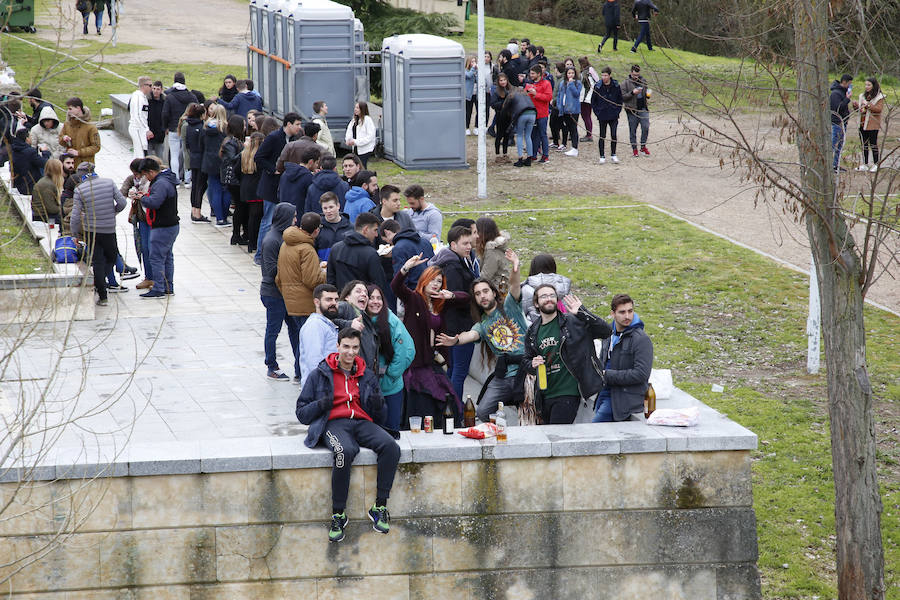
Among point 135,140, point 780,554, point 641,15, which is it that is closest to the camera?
point 780,554

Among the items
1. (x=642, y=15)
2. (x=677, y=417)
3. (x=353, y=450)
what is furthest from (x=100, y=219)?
(x=642, y=15)

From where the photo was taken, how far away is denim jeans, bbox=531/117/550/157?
22.7m

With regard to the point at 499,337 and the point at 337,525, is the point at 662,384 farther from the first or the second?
the point at 337,525

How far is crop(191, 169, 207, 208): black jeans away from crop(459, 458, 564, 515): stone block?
418 inches

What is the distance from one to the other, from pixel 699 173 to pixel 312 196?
39.0 feet

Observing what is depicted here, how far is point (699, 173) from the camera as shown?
2297cm

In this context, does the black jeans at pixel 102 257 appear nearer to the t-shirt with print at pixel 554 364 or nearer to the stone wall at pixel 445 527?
the stone wall at pixel 445 527

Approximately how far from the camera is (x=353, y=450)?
7.83 metres

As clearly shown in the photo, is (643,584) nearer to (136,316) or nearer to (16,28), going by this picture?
(136,316)

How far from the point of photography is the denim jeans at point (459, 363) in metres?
10.1

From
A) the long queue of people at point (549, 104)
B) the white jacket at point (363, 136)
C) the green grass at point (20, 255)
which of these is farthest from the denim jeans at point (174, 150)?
the long queue of people at point (549, 104)

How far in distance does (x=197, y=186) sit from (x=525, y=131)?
283 inches

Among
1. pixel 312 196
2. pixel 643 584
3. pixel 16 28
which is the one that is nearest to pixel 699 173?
pixel 312 196

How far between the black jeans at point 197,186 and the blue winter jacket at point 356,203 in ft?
17.8
